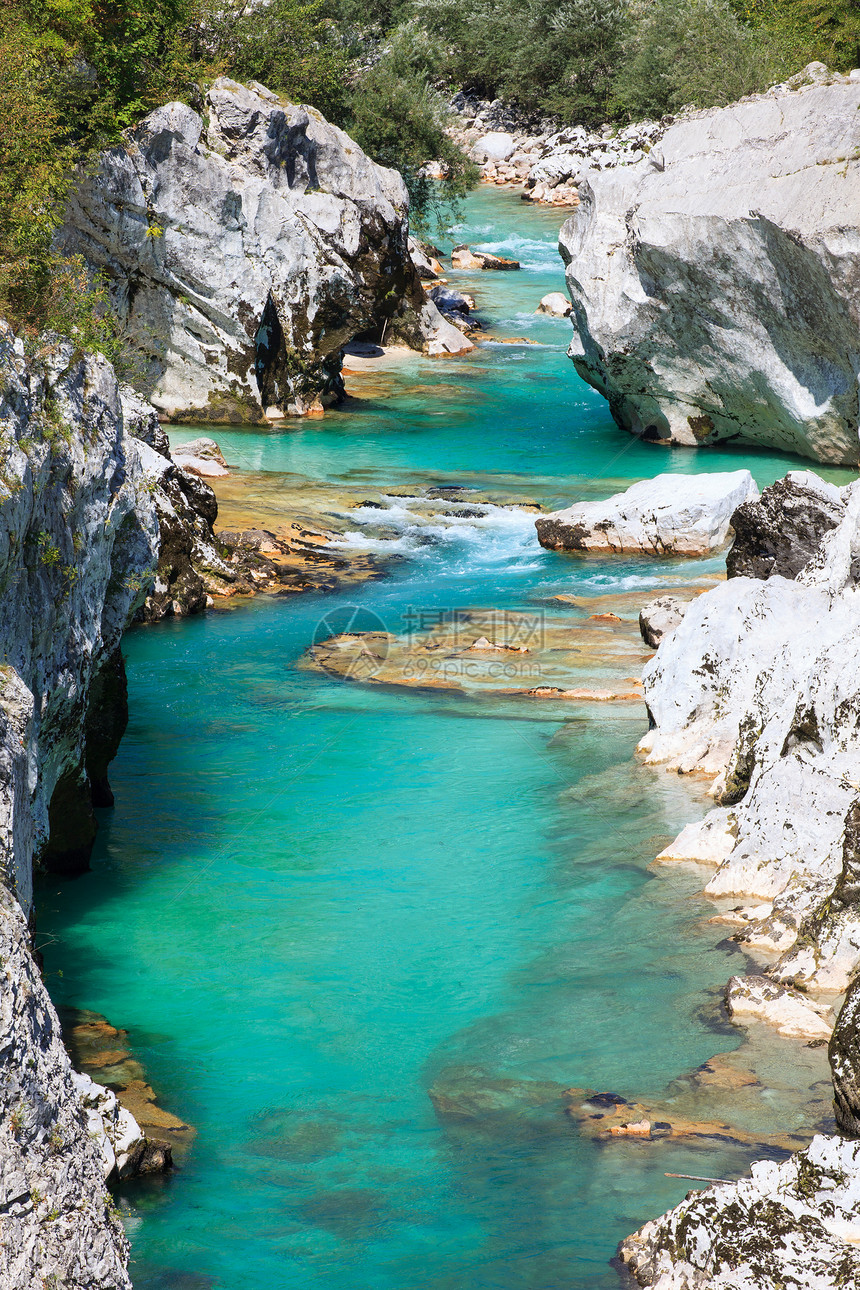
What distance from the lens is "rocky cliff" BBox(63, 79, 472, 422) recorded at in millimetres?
22375

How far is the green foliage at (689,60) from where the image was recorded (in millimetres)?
28688

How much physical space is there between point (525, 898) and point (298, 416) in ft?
57.9

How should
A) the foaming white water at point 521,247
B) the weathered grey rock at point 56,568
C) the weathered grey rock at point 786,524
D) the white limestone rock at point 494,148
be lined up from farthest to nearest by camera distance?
the white limestone rock at point 494,148
the foaming white water at point 521,247
the weathered grey rock at point 786,524
the weathered grey rock at point 56,568

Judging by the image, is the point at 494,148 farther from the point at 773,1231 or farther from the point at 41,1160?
the point at 41,1160

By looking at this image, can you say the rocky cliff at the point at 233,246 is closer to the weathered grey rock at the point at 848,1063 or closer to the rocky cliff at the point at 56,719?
the rocky cliff at the point at 56,719

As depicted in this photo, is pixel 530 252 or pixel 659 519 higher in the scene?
pixel 530 252

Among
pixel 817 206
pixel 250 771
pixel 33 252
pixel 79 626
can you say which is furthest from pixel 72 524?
pixel 817 206

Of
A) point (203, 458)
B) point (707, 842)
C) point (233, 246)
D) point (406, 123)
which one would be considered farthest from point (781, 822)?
point (406, 123)

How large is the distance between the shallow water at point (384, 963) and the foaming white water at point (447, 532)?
202 centimetres

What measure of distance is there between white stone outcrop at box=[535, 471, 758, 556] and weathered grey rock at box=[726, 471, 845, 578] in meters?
2.96

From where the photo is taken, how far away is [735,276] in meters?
19.5

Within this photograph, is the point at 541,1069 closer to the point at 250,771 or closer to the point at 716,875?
the point at 716,875

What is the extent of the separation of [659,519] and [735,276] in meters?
4.76

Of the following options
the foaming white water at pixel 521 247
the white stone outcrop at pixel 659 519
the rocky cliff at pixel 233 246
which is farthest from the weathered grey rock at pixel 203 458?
the foaming white water at pixel 521 247
